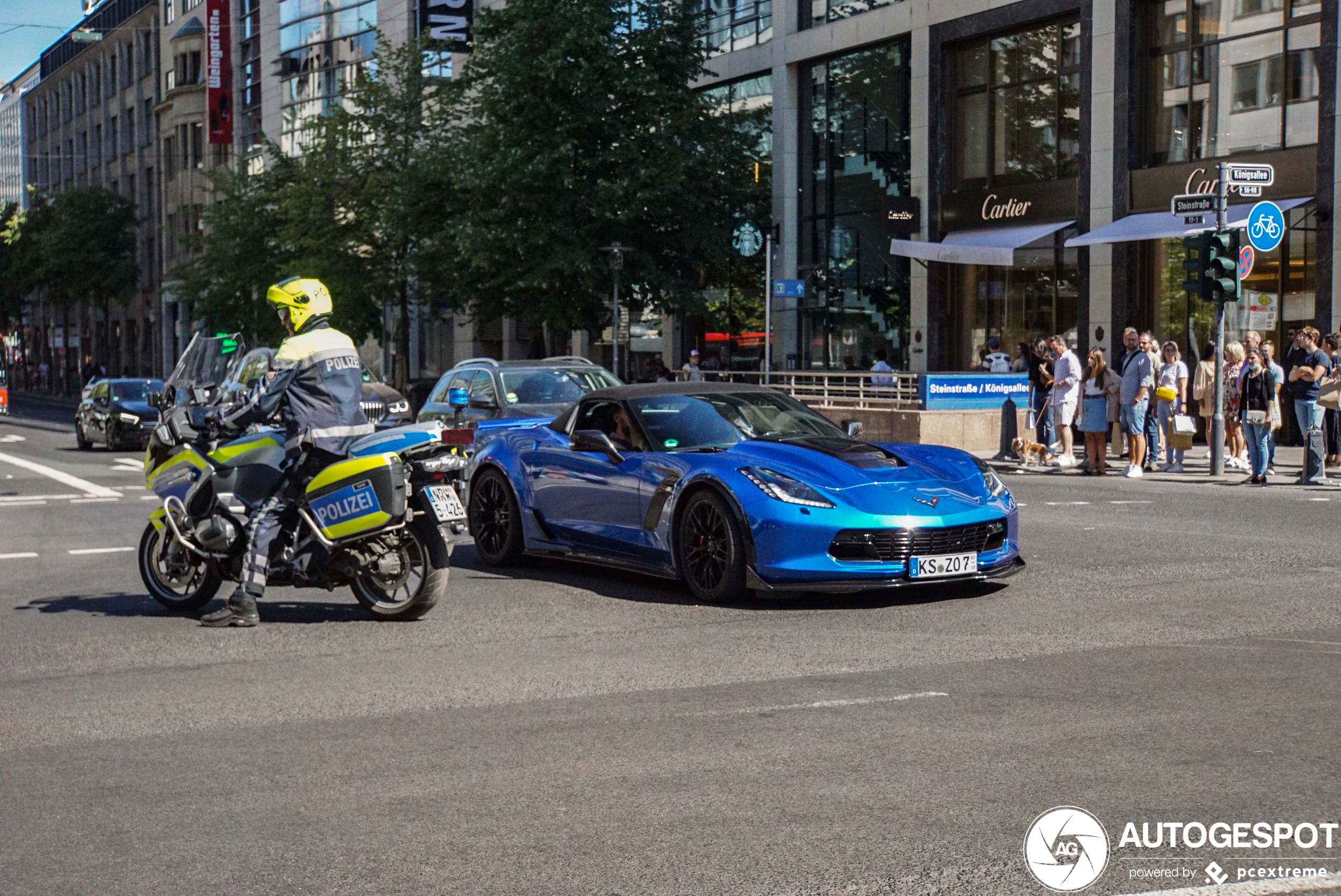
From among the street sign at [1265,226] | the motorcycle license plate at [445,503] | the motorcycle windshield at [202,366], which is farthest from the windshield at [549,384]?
the motorcycle license plate at [445,503]

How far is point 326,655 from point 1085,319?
23.3 metres

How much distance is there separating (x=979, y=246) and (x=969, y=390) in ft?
17.0

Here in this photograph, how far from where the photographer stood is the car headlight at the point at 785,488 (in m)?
9.36

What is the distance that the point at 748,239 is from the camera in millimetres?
35469

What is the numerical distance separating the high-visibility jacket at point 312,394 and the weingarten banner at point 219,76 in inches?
2576

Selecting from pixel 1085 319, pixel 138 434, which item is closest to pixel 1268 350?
pixel 1085 319

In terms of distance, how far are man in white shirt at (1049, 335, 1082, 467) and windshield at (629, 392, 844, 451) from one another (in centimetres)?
1251

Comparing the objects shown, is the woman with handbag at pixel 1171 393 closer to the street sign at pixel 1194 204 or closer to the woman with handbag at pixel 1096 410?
the woman with handbag at pixel 1096 410

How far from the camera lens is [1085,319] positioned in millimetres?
29438

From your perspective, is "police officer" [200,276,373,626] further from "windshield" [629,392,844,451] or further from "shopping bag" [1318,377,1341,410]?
"shopping bag" [1318,377,1341,410]

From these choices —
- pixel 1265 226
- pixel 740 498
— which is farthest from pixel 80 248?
pixel 740 498

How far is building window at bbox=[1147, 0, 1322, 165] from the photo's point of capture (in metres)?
25.7

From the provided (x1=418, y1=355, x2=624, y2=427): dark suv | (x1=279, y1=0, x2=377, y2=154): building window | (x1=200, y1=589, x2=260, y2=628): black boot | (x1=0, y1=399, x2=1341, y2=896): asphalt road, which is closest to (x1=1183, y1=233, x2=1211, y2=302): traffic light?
(x1=418, y1=355, x2=624, y2=427): dark suv

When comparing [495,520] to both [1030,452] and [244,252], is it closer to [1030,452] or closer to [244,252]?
[1030,452]
